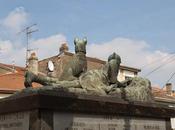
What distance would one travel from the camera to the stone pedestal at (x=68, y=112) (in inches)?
267

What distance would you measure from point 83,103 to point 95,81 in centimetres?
131

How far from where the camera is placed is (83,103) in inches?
288

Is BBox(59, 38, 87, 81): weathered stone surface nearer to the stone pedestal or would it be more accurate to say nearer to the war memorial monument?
the war memorial monument

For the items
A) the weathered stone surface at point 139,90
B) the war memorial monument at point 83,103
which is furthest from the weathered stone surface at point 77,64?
the weathered stone surface at point 139,90

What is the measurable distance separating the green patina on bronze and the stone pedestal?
34 cm

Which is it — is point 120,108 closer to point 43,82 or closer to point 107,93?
point 107,93

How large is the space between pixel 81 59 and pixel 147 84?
1.46 metres

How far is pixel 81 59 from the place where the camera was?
8.84 meters

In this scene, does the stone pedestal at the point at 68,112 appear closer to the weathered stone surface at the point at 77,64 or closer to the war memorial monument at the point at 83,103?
the war memorial monument at the point at 83,103

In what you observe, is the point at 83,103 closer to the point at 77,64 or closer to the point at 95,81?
the point at 95,81

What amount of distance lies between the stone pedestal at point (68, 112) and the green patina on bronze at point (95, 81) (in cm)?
34

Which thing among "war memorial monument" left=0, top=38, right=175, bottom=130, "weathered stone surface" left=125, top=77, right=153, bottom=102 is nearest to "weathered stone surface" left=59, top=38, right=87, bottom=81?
"war memorial monument" left=0, top=38, right=175, bottom=130

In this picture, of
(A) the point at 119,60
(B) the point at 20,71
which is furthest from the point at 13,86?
(A) the point at 119,60

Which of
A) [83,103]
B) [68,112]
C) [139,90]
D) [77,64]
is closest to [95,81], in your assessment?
[77,64]
